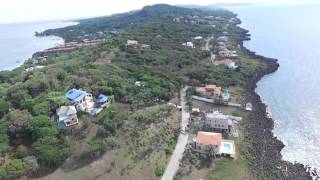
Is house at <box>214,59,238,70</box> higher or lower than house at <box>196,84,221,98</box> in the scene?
lower

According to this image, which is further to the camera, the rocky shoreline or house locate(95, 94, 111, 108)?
house locate(95, 94, 111, 108)

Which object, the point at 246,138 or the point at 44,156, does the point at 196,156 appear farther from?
the point at 44,156

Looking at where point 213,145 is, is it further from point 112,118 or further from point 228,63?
point 228,63

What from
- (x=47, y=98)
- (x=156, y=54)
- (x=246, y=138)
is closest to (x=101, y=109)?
(x=47, y=98)

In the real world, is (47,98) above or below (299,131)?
above

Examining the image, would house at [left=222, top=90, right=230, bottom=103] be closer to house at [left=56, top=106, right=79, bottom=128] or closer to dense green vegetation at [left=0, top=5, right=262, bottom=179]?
dense green vegetation at [left=0, top=5, right=262, bottom=179]

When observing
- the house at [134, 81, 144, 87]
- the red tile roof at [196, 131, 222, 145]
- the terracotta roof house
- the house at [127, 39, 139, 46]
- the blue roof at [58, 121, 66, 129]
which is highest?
the red tile roof at [196, 131, 222, 145]

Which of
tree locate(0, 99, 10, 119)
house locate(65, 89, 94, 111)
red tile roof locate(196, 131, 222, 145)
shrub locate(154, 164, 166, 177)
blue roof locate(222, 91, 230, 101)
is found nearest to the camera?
shrub locate(154, 164, 166, 177)

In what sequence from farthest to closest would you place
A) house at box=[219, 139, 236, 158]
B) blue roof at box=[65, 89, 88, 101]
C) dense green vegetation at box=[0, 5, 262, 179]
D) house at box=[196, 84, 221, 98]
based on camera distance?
house at box=[196, 84, 221, 98] → blue roof at box=[65, 89, 88, 101] → dense green vegetation at box=[0, 5, 262, 179] → house at box=[219, 139, 236, 158]

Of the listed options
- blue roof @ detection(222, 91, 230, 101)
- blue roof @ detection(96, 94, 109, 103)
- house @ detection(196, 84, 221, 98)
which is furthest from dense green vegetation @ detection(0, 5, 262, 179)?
blue roof @ detection(222, 91, 230, 101)
